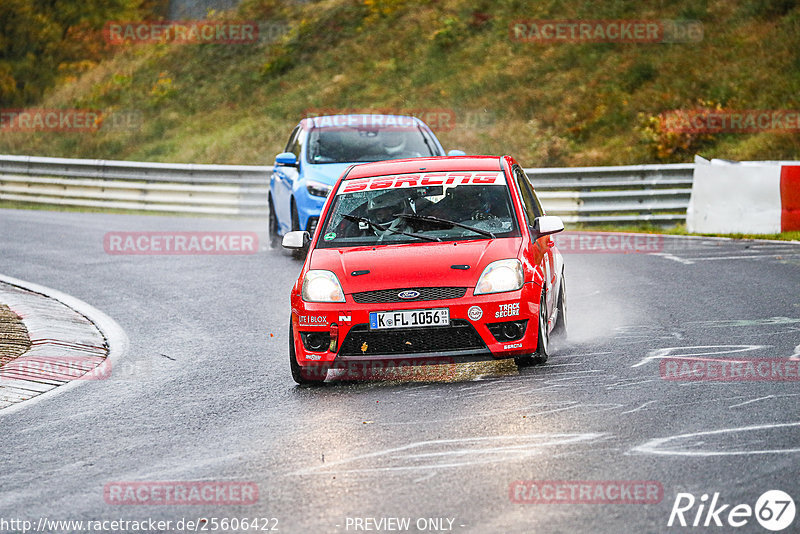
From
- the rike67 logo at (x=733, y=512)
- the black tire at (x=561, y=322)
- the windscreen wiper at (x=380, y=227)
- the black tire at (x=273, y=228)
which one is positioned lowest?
the black tire at (x=273, y=228)

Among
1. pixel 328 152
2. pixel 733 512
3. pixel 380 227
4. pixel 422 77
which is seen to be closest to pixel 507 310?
pixel 380 227

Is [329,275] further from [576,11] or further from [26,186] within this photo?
[576,11]

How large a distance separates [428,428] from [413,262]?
1807mm

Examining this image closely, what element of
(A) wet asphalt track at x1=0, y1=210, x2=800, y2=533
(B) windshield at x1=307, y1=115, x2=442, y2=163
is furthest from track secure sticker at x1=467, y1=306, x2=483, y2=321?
(B) windshield at x1=307, y1=115, x2=442, y2=163

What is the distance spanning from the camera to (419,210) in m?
9.39

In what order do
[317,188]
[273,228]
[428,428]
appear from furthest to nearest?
1. [273,228]
2. [317,188]
3. [428,428]

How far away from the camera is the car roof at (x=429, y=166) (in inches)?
384

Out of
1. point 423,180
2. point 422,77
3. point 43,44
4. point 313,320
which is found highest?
point 423,180

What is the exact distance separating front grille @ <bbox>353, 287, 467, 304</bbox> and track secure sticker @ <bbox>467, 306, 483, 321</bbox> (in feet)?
0.41

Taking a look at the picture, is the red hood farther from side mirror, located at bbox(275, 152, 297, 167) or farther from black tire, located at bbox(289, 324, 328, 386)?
side mirror, located at bbox(275, 152, 297, 167)

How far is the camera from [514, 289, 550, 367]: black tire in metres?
8.47

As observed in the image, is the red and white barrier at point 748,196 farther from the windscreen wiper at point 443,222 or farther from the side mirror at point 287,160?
the windscreen wiper at point 443,222

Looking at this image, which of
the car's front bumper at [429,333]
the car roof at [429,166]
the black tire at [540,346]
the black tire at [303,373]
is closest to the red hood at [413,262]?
the car's front bumper at [429,333]

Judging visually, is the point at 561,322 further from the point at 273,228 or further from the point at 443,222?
the point at 273,228
